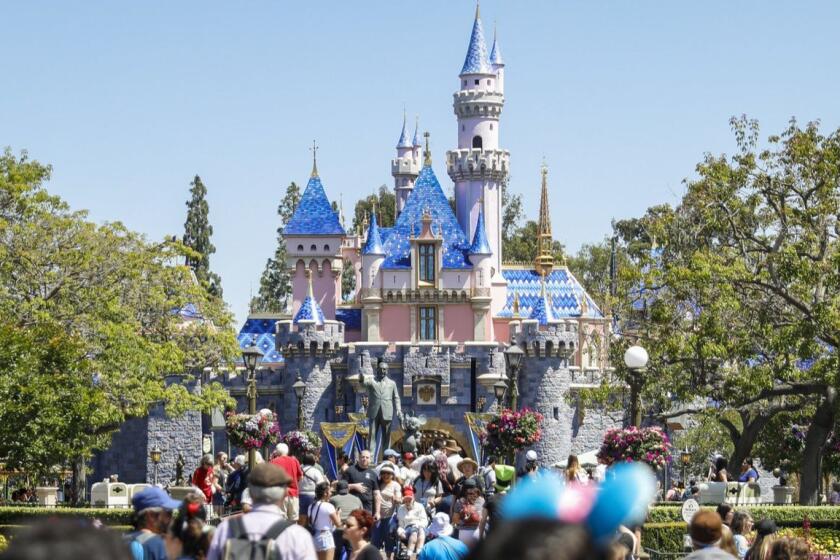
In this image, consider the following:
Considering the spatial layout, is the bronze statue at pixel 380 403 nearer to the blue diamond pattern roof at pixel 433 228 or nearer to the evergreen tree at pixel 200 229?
the blue diamond pattern roof at pixel 433 228

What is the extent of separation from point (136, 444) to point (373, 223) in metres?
12.8

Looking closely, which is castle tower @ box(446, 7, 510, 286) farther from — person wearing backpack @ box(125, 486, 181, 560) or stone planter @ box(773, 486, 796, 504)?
person wearing backpack @ box(125, 486, 181, 560)

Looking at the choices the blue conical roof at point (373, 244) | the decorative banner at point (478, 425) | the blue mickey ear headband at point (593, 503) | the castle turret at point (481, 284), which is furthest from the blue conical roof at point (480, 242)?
the blue mickey ear headband at point (593, 503)

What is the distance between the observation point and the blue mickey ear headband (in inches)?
116

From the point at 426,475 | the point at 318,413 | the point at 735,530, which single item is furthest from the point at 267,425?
the point at 318,413

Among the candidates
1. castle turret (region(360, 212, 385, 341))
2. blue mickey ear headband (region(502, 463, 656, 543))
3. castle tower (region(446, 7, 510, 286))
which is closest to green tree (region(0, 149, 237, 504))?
castle turret (region(360, 212, 385, 341))

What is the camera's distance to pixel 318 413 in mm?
61219

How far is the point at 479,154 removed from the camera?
67.6m

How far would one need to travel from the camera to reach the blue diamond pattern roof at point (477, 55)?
68500 mm

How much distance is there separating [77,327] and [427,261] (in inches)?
1137

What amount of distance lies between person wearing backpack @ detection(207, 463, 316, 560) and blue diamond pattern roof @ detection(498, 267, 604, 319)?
59.2 metres

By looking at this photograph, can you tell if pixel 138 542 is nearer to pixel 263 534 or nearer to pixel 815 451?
pixel 263 534

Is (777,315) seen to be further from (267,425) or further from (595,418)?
(595,418)

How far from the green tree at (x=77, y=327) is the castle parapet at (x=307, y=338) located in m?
14.9
